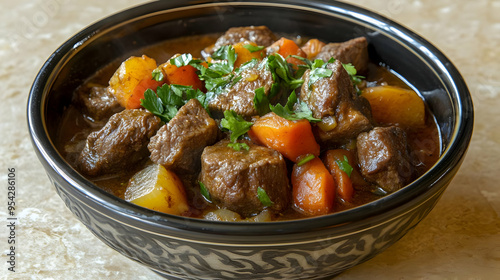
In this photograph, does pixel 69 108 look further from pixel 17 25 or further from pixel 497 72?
pixel 497 72

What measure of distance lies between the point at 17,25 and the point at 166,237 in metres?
3.50

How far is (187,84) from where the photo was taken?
335cm

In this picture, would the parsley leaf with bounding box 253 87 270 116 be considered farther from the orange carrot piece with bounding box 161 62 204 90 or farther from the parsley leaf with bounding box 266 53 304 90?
the orange carrot piece with bounding box 161 62 204 90

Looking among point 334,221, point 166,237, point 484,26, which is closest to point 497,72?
point 484,26

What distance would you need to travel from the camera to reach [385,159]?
2891 mm

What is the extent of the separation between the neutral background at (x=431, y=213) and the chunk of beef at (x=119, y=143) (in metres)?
0.53

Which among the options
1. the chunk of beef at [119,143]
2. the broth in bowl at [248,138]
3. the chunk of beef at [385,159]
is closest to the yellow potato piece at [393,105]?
the broth in bowl at [248,138]

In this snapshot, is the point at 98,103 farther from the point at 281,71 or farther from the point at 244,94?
the point at 281,71

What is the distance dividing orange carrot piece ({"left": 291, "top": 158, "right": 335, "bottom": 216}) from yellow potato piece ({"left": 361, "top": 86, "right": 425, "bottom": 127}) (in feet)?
2.17

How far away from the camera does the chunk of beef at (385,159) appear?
291 cm

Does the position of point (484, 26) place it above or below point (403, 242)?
above

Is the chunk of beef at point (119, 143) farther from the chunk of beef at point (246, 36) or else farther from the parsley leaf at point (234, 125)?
the chunk of beef at point (246, 36)

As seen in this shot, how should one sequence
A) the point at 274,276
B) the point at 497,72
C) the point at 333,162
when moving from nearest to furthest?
the point at 274,276
the point at 333,162
the point at 497,72

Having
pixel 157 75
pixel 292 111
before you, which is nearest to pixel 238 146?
pixel 292 111
